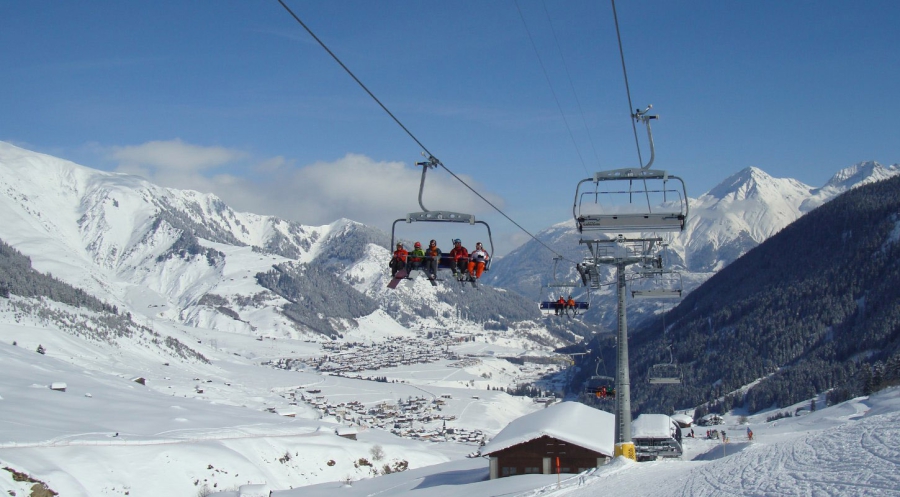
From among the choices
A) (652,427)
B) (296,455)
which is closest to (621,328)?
(652,427)

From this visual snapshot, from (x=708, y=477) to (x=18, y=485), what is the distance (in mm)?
44404

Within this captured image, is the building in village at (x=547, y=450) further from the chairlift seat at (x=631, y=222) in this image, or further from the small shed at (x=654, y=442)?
the chairlift seat at (x=631, y=222)

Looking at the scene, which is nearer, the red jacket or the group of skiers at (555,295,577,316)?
the red jacket

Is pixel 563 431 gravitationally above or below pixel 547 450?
above

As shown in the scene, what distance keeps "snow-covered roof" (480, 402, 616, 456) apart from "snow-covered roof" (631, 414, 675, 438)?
323 cm

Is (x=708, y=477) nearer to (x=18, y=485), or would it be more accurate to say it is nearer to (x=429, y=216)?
(x=429, y=216)

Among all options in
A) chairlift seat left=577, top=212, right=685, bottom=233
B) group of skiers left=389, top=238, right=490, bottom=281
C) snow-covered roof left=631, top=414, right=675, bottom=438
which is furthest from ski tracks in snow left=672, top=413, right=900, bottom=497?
snow-covered roof left=631, top=414, right=675, bottom=438

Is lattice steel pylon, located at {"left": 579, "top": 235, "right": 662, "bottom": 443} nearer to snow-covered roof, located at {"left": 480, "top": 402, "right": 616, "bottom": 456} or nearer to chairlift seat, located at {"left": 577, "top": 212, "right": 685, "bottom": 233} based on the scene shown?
→ chairlift seat, located at {"left": 577, "top": 212, "right": 685, "bottom": 233}

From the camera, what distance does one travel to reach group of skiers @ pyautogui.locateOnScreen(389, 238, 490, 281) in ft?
78.1

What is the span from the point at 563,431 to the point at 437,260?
17.9 m

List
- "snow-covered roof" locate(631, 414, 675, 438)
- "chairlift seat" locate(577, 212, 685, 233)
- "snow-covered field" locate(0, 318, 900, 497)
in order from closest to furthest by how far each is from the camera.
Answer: "snow-covered field" locate(0, 318, 900, 497), "chairlift seat" locate(577, 212, 685, 233), "snow-covered roof" locate(631, 414, 675, 438)

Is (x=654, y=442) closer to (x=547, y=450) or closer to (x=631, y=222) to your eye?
(x=547, y=450)

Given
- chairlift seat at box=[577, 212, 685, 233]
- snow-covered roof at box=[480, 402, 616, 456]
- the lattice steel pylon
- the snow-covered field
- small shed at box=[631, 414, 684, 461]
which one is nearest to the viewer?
the snow-covered field

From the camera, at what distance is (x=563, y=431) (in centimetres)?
3838
